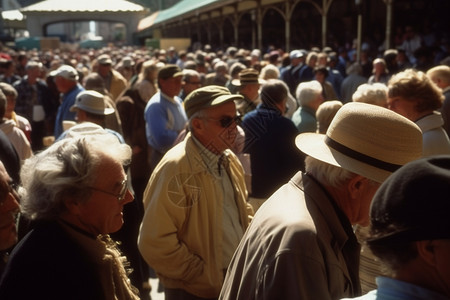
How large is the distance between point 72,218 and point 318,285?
0.93m

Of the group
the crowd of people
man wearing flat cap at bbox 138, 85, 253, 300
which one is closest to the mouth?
the crowd of people

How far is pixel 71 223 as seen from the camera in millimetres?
2066

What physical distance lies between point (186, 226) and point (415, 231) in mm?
1838

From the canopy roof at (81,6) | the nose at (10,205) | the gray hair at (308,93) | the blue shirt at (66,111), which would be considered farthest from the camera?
the canopy roof at (81,6)

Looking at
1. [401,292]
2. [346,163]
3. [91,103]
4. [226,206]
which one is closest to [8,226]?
[226,206]

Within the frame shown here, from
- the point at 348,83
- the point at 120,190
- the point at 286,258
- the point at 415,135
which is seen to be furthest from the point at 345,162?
the point at 348,83

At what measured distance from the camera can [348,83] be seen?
8.77m

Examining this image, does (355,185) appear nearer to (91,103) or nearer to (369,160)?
(369,160)

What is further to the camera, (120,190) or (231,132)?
(231,132)

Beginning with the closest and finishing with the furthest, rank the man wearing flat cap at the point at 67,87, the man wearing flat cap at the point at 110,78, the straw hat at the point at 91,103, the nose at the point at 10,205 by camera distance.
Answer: the nose at the point at 10,205 → the straw hat at the point at 91,103 → the man wearing flat cap at the point at 67,87 → the man wearing flat cap at the point at 110,78

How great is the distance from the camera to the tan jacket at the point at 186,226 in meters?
2.95

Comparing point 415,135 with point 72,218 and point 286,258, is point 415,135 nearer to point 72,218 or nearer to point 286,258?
point 286,258

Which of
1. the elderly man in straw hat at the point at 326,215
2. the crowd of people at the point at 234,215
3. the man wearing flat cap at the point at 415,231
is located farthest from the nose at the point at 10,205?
the man wearing flat cap at the point at 415,231

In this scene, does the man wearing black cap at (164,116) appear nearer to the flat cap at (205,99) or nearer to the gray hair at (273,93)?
the gray hair at (273,93)
